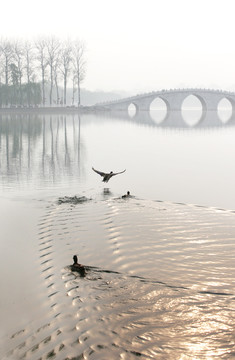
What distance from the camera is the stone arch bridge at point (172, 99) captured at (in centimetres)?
9057

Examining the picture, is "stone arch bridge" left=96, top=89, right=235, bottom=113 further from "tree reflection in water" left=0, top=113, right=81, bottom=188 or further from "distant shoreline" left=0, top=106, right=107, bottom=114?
"tree reflection in water" left=0, top=113, right=81, bottom=188

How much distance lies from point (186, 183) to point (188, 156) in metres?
8.34

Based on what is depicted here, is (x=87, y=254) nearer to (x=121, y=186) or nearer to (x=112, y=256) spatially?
(x=112, y=256)

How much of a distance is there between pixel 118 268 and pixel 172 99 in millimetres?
92552

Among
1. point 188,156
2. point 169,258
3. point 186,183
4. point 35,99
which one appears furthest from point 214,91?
point 169,258

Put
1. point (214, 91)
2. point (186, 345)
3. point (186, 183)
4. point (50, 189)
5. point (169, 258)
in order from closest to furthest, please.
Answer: point (186, 345), point (169, 258), point (50, 189), point (186, 183), point (214, 91)

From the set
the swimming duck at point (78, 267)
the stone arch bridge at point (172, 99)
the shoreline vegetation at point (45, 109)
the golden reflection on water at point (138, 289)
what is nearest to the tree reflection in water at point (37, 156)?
the golden reflection on water at point (138, 289)

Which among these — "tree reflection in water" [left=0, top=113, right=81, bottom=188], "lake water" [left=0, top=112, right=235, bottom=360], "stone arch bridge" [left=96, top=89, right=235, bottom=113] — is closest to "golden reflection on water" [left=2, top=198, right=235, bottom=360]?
"lake water" [left=0, top=112, right=235, bottom=360]

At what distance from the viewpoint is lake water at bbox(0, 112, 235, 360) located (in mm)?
5348

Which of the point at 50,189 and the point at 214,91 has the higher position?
the point at 214,91

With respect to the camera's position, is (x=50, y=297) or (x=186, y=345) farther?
(x=50, y=297)

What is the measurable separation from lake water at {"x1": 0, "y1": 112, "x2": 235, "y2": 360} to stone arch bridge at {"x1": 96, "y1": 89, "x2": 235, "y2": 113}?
73.7 m

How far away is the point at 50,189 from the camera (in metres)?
14.2

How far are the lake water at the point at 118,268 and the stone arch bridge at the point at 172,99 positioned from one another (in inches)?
2902
